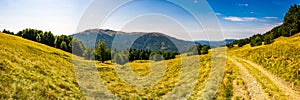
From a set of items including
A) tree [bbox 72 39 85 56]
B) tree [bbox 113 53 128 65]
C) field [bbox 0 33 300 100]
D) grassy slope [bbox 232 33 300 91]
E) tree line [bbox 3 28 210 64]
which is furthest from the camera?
tree [bbox 72 39 85 56]

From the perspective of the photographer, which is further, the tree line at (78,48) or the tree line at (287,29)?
the tree line at (287,29)

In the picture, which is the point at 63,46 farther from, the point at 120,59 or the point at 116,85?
the point at 116,85

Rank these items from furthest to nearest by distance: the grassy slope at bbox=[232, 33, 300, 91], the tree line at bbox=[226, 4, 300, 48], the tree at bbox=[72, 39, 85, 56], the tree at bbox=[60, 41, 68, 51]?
the tree at bbox=[60, 41, 68, 51] → the tree line at bbox=[226, 4, 300, 48] → the tree at bbox=[72, 39, 85, 56] → the grassy slope at bbox=[232, 33, 300, 91]

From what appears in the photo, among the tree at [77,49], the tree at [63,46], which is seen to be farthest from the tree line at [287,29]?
the tree at [63,46]

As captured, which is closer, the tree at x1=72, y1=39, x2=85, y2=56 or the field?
the field

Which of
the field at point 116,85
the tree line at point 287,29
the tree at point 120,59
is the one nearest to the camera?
the field at point 116,85

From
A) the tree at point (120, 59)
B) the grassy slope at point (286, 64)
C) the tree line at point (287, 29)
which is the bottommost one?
the tree at point (120, 59)

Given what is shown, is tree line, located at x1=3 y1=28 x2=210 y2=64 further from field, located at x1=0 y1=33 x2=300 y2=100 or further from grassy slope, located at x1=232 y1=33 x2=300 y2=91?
field, located at x1=0 y1=33 x2=300 y2=100

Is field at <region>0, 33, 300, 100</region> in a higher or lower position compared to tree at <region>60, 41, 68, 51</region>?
lower

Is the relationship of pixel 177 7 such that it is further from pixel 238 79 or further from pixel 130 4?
pixel 238 79

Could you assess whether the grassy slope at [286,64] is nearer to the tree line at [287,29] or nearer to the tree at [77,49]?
the tree line at [287,29]

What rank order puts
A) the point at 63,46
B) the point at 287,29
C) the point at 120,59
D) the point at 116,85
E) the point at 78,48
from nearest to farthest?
the point at 116,85 < the point at 120,59 < the point at 78,48 < the point at 63,46 < the point at 287,29

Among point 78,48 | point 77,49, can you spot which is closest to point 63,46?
point 78,48

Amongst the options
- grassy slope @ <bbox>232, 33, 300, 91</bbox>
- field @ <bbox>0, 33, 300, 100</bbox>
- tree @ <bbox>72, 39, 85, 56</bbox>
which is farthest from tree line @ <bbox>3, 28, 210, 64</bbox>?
field @ <bbox>0, 33, 300, 100</bbox>
